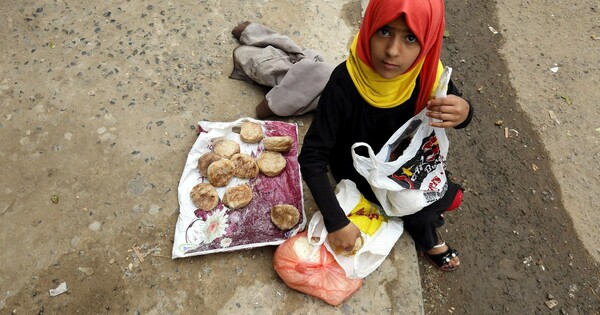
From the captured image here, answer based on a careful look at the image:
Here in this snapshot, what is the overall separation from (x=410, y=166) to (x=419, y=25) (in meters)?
0.76

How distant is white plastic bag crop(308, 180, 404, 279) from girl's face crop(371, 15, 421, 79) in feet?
2.67

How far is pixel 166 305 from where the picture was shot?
2137 millimetres

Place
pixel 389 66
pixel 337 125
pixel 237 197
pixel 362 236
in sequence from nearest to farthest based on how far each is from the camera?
1. pixel 389 66
2. pixel 337 125
3. pixel 362 236
4. pixel 237 197

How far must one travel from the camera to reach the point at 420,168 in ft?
6.88

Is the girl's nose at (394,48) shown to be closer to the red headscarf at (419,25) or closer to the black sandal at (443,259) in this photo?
the red headscarf at (419,25)

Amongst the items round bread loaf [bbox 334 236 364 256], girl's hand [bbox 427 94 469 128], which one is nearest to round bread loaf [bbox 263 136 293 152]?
round bread loaf [bbox 334 236 364 256]

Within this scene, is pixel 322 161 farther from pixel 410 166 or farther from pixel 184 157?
pixel 184 157

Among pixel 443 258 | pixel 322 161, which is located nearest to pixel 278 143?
pixel 322 161

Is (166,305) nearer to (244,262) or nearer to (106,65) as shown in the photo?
(244,262)

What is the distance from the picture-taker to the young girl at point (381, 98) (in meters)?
1.61

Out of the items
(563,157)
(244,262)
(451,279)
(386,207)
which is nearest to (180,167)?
(244,262)

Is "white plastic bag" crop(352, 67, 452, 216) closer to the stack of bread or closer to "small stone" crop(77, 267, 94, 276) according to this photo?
the stack of bread

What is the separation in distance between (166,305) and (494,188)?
236cm

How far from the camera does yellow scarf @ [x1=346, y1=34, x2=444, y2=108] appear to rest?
72.6 inches
